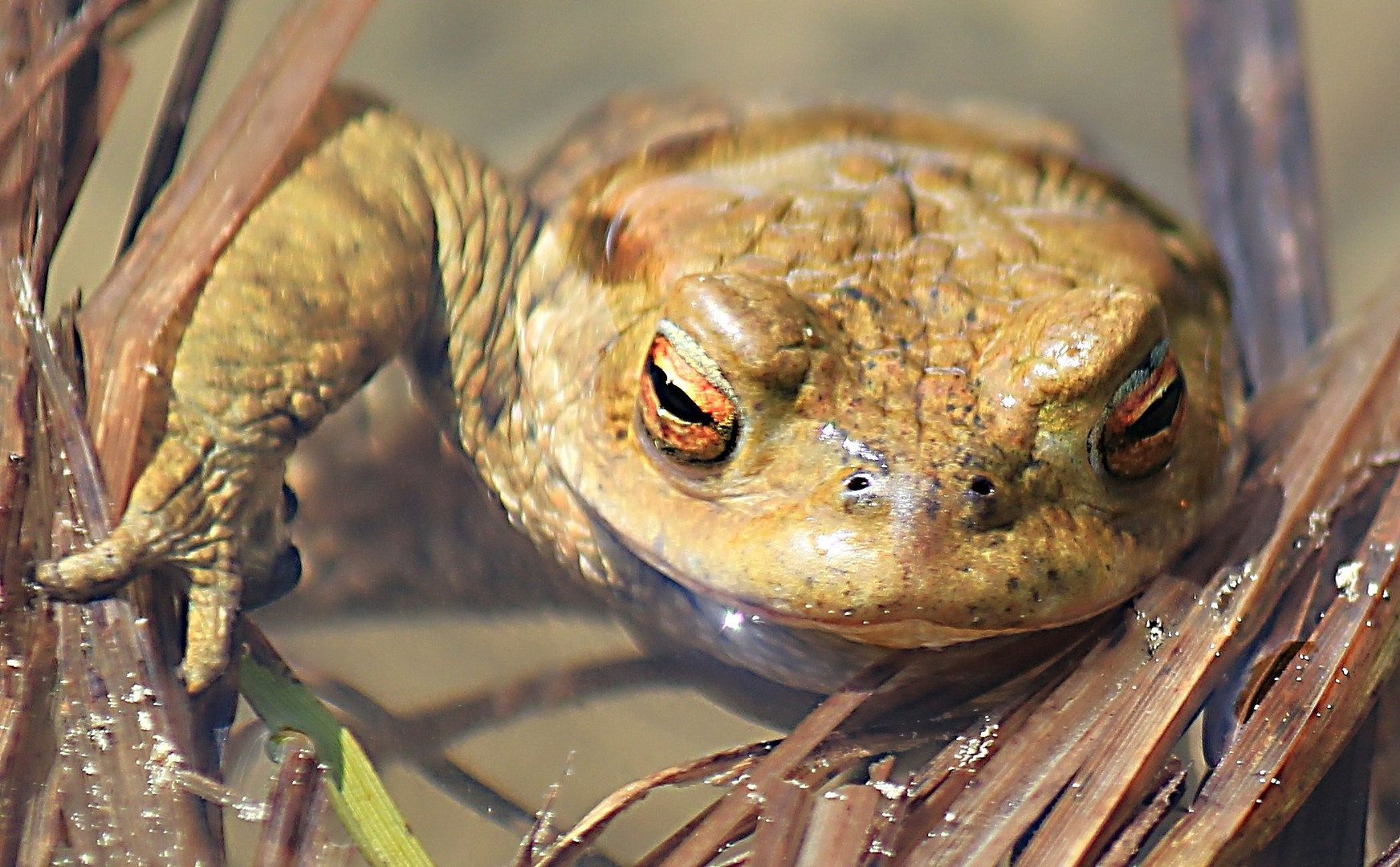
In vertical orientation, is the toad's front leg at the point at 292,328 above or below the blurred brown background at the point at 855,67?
below

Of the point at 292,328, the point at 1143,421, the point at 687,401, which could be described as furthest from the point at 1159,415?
the point at 292,328

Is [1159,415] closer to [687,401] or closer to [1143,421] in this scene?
[1143,421]

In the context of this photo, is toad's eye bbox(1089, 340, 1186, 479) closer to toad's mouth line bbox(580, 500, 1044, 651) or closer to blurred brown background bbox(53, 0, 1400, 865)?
toad's mouth line bbox(580, 500, 1044, 651)

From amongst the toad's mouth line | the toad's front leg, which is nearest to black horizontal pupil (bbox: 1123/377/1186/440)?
the toad's mouth line

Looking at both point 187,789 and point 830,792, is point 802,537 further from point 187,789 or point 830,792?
point 187,789

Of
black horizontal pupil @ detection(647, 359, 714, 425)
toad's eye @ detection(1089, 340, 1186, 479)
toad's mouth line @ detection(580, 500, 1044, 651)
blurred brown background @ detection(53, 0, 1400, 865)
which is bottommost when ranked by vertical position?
toad's mouth line @ detection(580, 500, 1044, 651)

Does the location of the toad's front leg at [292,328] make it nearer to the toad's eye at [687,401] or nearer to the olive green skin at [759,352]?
the olive green skin at [759,352]

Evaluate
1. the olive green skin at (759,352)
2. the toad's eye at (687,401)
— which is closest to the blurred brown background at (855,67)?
the olive green skin at (759,352)
